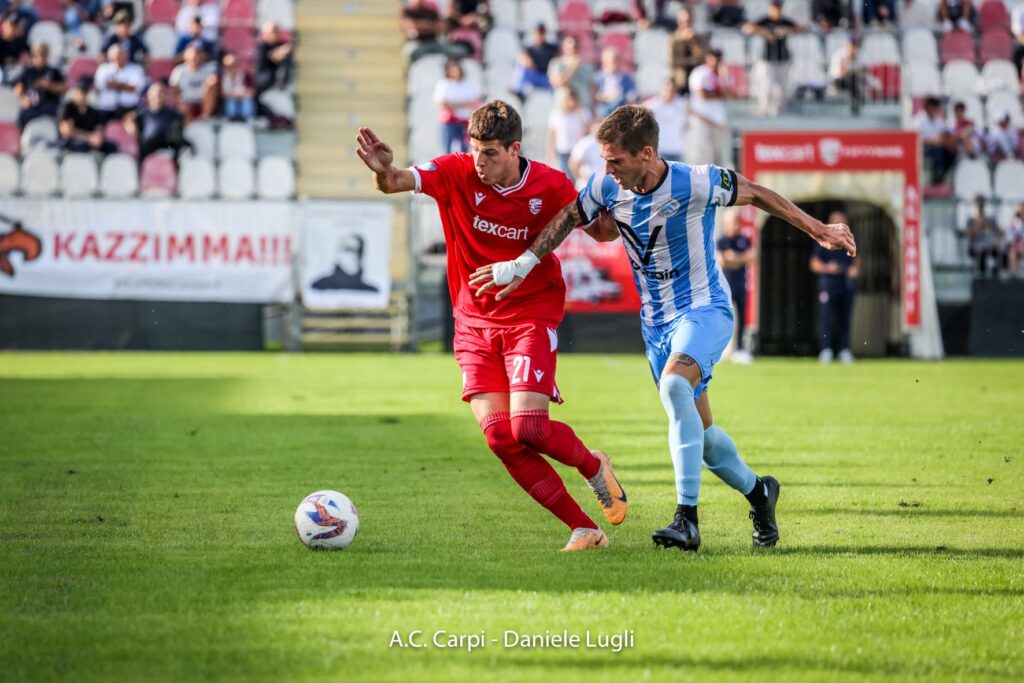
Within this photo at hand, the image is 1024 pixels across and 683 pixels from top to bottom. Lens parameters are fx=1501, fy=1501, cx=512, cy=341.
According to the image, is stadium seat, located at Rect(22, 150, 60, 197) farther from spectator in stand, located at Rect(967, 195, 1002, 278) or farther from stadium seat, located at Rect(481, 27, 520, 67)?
spectator in stand, located at Rect(967, 195, 1002, 278)

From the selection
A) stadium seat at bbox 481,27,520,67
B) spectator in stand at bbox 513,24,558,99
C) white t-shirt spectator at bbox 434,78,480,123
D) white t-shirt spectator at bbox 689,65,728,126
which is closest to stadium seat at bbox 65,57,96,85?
stadium seat at bbox 481,27,520,67

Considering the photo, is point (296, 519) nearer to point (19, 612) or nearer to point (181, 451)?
point (19, 612)

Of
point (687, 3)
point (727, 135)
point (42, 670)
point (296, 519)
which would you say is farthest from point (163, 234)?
point (42, 670)

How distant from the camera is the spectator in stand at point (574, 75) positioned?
24.2m

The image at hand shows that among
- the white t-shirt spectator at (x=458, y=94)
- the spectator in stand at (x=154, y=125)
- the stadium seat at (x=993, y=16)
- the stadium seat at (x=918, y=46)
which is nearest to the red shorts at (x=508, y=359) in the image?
the white t-shirt spectator at (x=458, y=94)

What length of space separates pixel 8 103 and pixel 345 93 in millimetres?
5912

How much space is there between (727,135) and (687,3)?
15.2ft

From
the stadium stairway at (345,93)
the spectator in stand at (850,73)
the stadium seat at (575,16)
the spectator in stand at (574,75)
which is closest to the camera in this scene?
the spectator in stand at (574,75)

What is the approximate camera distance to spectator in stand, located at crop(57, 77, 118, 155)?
24297 millimetres

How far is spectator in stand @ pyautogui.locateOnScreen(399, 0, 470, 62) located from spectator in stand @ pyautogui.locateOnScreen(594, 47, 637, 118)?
328 centimetres

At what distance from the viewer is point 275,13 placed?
1096 inches

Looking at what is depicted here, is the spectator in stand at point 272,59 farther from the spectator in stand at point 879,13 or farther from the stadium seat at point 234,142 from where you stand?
the spectator in stand at point 879,13

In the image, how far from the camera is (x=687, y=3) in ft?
90.2

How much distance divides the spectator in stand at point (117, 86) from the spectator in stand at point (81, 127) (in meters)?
0.31
